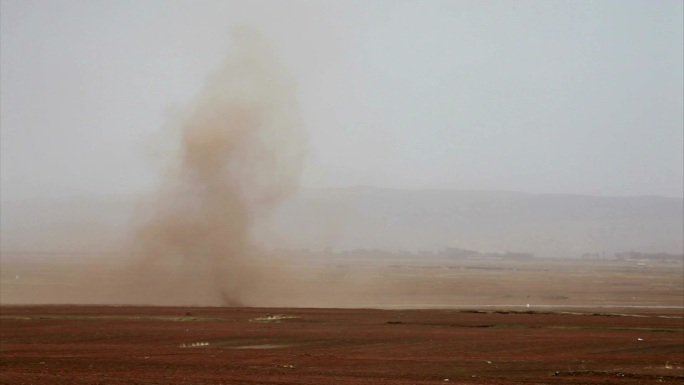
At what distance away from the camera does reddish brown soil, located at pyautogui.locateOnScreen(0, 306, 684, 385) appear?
1115 inches

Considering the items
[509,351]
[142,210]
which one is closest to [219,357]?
[509,351]

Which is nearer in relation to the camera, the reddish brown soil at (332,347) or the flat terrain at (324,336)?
the reddish brown soil at (332,347)

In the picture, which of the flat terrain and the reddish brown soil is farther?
the flat terrain

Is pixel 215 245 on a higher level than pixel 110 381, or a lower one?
higher

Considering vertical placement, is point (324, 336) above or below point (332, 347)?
above

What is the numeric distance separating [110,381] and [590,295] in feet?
208

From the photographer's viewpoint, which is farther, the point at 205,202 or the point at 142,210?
the point at 142,210

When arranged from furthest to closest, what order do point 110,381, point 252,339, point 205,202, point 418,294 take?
point 418,294 < point 205,202 < point 252,339 < point 110,381

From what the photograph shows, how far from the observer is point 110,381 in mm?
25156

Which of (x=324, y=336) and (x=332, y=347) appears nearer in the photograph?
(x=332, y=347)

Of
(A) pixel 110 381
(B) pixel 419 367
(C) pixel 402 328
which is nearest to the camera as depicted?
(A) pixel 110 381

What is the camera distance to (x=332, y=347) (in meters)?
38.3

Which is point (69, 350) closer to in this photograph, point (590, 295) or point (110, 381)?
point (110, 381)

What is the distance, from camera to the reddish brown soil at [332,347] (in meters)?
28.3
